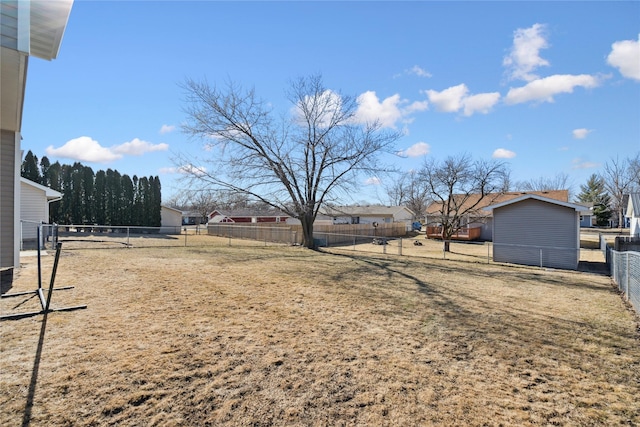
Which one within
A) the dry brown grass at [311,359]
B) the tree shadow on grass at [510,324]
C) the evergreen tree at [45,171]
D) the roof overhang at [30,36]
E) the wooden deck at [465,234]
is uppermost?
the evergreen tree at [45,171]

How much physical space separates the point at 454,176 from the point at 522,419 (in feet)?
69.6

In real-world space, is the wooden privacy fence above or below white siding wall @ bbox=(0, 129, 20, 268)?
below

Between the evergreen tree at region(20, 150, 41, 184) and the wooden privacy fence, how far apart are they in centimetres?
1411

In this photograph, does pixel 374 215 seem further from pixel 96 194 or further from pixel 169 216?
pixel 96 194

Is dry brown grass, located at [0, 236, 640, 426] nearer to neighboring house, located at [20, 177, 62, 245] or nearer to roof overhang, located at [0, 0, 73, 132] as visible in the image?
roof overhang, located at [0, 0, 73, 132]

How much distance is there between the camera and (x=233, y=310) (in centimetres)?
557

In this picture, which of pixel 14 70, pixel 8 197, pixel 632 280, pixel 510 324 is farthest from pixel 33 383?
pixel 632 280

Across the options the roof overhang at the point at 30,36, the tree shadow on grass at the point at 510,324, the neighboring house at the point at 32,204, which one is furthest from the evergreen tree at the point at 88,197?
the tree shadow on grass at the point at 510,324

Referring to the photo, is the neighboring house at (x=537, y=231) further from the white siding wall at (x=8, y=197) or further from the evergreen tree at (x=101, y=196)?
the evergreen tree at (x=101, y=196)

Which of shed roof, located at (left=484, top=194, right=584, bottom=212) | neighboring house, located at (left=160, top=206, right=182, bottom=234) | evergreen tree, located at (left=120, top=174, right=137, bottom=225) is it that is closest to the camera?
shed roof, located at (left=484, top=194, right=584, bottom=212)

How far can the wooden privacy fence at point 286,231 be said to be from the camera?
2346cm

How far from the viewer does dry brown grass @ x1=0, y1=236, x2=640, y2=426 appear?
8.91ft

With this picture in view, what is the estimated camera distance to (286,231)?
2350cm

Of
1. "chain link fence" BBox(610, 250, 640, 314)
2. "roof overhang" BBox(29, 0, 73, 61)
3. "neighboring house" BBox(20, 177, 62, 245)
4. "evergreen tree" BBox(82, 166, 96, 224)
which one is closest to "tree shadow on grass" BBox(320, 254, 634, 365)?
"chain link fence" BBox(610, 250, 640, 314)
